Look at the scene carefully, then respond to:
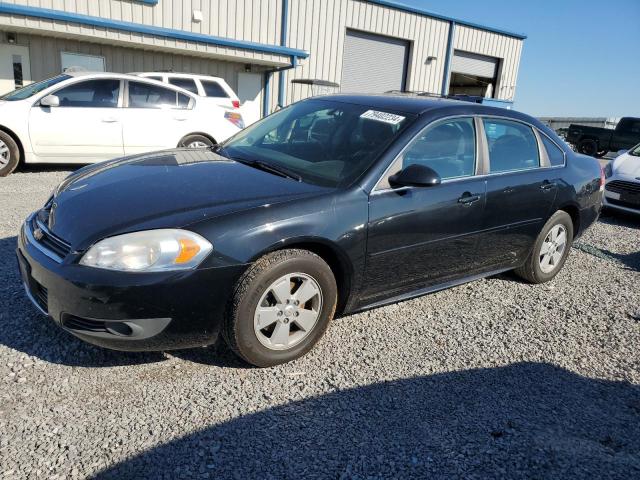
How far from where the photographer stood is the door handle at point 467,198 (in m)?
3.65

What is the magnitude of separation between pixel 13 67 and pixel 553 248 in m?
14.2

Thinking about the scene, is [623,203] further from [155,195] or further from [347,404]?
[155,195]

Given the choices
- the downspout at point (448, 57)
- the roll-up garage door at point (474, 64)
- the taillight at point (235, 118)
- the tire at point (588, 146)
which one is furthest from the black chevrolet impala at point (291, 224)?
the roll-up garage door at point (474, 64)

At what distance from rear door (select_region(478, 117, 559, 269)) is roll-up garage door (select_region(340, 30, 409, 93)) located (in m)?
16.8

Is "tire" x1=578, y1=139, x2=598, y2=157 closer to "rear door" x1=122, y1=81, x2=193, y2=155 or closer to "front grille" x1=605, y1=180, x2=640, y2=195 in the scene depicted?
"front grille" x1=605, y1=180, x2=640, y2=195

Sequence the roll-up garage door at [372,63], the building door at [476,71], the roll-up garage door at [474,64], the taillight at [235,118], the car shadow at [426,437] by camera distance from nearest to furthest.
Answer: the car shadow at [426,437] < the taillight at [235,118] < the roll-up garage door at [372,63] < the roll-up garage door at [474,64] < the building door at [476,71]

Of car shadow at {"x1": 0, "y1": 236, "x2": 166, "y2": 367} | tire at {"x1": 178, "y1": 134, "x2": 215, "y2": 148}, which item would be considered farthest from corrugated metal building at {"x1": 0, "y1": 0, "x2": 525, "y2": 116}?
car shadow at {"x1": 0, "y1": 236, "x2": 166, "y2": 367}

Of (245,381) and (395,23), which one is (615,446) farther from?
(395,23)

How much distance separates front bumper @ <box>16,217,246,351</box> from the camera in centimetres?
254

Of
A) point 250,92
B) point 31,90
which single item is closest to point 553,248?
point 31,90

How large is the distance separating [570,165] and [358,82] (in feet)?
55.6

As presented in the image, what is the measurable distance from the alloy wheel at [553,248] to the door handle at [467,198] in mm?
1247

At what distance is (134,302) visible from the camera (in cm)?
255

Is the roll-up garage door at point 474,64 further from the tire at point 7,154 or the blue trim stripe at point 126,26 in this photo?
the tire at point 7,154
